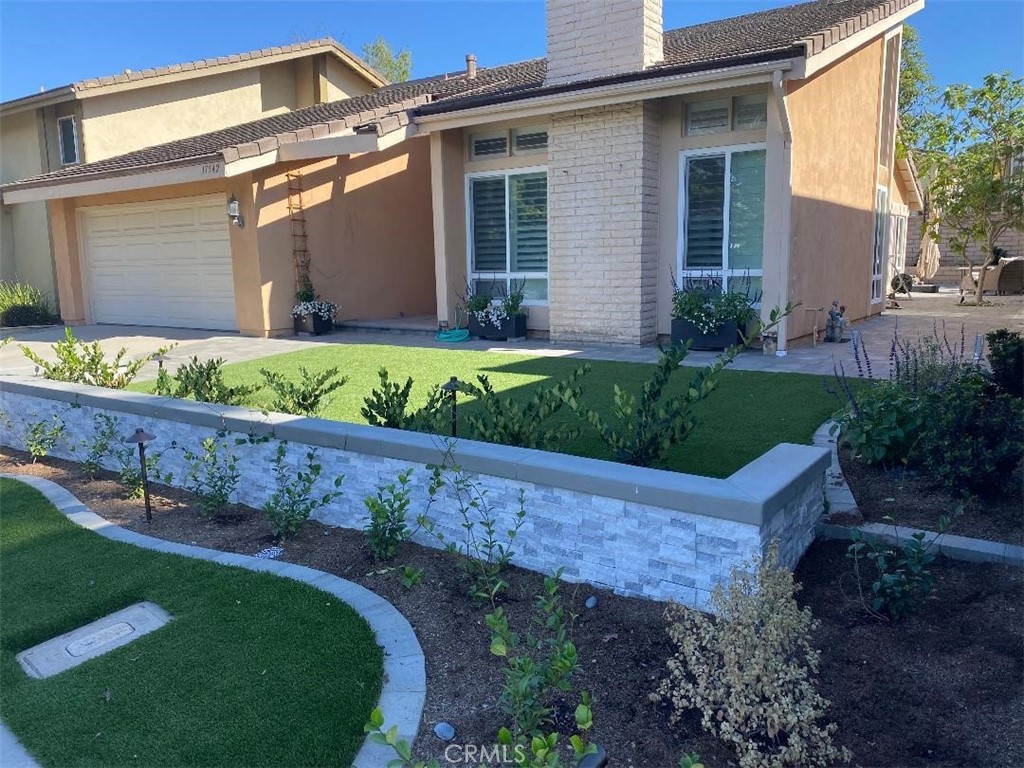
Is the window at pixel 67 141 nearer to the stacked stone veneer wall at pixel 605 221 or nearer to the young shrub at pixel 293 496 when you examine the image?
the stacked stone veneer wall at pixel 605 221

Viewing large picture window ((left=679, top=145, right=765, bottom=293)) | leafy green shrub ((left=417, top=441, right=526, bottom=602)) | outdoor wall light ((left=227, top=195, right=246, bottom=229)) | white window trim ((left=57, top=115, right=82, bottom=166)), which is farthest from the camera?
white window trim ((left=57, top=115, right=82, bottom=166))

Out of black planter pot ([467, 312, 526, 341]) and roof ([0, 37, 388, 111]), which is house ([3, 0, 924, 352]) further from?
roof ([0, 37, 388, 111])

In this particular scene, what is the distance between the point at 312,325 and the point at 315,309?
290 mm

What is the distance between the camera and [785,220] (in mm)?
9469

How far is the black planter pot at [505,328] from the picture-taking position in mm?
11781

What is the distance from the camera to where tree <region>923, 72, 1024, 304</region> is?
1662 centimetres

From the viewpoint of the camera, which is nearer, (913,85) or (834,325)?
(834,325)

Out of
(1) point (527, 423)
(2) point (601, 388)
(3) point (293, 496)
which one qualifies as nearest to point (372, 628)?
(3) point (293, 496)

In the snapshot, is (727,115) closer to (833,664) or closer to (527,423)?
(527,423)

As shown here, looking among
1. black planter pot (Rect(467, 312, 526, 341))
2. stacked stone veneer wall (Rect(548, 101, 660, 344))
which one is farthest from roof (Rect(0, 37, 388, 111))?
stacked stone veneer wall (Rect(548, 101, 660, 344))

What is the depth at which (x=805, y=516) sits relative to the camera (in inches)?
150

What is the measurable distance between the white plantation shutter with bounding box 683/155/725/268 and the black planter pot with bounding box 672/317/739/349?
3.36 ft

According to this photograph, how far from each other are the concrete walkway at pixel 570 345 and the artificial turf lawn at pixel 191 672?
18.3 ft

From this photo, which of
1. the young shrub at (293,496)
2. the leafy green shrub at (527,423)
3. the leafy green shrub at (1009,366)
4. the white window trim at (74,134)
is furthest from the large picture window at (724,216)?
the white window trim at (74,134)
